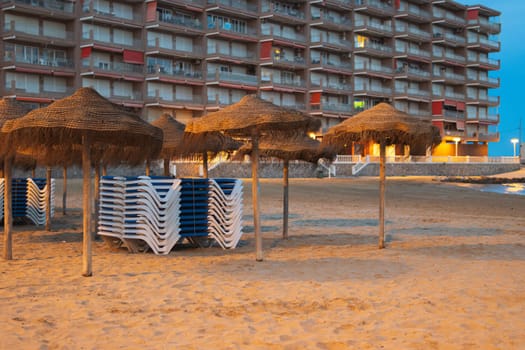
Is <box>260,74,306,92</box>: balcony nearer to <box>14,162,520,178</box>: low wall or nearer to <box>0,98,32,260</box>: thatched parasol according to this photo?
<box>14,162,520,178</box>: low wall

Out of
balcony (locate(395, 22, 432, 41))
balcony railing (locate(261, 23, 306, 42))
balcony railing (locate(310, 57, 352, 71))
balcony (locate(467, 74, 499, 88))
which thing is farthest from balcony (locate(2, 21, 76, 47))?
balcony (locate(467, 74, 499, 88))

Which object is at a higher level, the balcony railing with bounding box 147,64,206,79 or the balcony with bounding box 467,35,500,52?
the balcony with bounding box 467,35,500,52

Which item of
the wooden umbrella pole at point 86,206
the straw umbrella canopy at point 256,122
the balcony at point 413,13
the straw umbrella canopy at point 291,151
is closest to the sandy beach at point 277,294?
the wooden umbrella pole at point 86,206

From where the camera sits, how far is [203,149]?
46.7 feet

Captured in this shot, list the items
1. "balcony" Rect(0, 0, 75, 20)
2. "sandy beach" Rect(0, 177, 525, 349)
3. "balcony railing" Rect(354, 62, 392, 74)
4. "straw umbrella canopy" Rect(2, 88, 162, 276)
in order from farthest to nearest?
"balcony railing" Rect(354, 62, 392, 74)
"balcony" Rect(0, 0, 75, 20)
"straw umbrella canopy" Rect(2, 88, 162, 276)
"sandy beach" Rect(0, 177, 525, 349)

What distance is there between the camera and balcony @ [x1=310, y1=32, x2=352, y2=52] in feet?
207

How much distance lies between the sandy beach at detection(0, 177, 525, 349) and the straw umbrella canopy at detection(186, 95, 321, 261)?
5.56 feet

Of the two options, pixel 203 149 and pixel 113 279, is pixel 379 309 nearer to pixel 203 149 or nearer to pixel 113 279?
pixel 113 279

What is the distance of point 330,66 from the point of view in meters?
64.4

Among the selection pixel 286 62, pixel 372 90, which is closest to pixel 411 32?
pixel 372 90

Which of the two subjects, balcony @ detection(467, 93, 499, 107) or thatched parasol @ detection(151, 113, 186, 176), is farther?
balcony @ detection(467, 93, 499, 107)

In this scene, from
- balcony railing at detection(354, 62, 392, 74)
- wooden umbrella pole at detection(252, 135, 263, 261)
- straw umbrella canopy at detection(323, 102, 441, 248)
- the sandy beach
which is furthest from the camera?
balcony railing at detection(354, 62, 392, 74)

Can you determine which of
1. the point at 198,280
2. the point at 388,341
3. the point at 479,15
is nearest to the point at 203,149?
the point at 198,280

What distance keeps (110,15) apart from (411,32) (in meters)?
36.2
